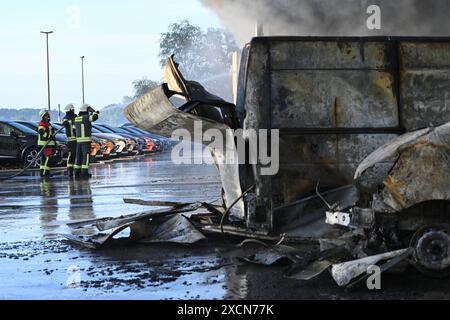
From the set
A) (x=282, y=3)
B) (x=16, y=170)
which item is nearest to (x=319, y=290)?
(x=282, y=3)

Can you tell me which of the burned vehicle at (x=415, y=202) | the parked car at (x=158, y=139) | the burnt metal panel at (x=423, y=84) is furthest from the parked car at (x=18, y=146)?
the burned vehicle at (x=415, y=202)

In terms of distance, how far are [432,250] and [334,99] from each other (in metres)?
2.09

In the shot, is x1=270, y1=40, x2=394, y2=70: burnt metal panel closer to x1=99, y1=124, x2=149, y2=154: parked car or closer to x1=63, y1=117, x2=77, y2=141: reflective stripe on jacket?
x1=63, y1=117, x2=77, y2=141: reflective stripe on jacket

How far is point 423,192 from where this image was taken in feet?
17.8

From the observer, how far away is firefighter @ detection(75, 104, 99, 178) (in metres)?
19.1

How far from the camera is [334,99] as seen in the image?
7.10 m

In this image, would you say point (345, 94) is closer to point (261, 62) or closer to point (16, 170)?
point (261, 62)

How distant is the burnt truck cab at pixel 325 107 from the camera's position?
707 cm

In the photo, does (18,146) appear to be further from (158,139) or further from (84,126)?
(158,139)

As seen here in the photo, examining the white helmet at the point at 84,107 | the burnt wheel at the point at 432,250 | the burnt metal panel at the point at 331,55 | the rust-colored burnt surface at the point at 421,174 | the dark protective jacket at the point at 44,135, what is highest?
the white helmet at the point at 84,107

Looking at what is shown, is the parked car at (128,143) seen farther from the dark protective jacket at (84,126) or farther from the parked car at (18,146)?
the dark protective jacket at (84,126)

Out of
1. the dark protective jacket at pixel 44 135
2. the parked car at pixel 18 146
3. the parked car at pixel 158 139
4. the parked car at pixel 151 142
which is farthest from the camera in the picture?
the parked car at pixel 158 139

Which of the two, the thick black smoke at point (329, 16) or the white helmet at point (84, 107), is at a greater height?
the thick black smoke at point (329, 16)

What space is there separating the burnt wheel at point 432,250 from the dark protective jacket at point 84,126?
47.6 ft
